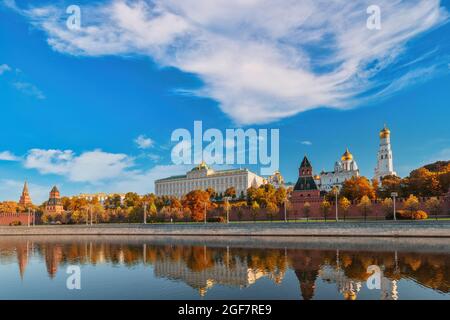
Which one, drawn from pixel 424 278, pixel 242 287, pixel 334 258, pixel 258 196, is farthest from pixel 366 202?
pixel 242 287

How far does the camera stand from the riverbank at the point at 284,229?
43250mm

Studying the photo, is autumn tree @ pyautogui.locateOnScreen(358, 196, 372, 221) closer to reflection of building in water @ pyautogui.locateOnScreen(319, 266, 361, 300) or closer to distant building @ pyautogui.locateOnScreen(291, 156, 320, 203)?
distant building @ pyautogui.locateOnScreen(291, 156, 320, 203)

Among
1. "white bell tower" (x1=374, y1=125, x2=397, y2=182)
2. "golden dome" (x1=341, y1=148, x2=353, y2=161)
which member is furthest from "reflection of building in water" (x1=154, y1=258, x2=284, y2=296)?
"golden dome" (x1=341, y1=148, x2=353, y2=161)

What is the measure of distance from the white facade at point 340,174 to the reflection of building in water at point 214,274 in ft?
366

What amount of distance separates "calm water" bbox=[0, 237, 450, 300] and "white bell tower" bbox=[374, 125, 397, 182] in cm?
9265


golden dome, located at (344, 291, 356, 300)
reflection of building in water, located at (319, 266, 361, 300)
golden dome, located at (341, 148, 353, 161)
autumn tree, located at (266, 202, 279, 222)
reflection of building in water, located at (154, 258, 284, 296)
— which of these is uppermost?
golden dome, located at (341, 148, 353, 161)

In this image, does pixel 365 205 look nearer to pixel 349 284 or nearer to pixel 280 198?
pixel 280 198

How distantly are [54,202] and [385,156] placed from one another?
96303mm

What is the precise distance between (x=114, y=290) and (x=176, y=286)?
121 inches

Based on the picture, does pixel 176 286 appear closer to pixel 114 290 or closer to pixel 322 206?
pixel 114 290

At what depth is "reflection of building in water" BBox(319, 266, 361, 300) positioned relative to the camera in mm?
18250

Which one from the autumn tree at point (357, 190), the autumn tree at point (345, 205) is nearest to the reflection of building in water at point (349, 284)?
the autumn tree at point (345, 205)
